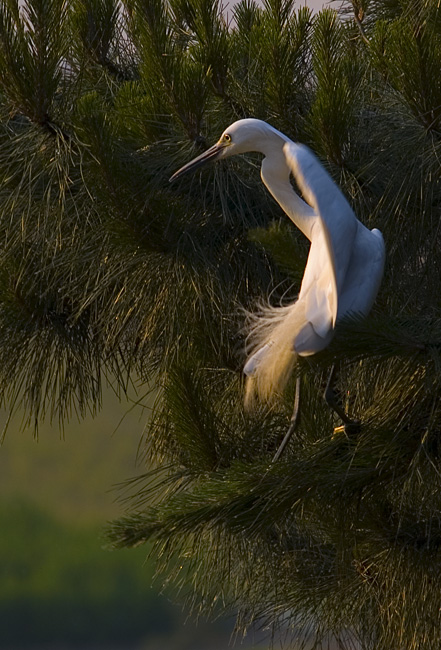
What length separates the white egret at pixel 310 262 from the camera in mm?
652

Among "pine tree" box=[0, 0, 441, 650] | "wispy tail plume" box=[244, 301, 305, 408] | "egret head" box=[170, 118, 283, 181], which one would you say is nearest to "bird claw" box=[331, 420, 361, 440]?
"pine tree" box=[0, 0, 441, 650]

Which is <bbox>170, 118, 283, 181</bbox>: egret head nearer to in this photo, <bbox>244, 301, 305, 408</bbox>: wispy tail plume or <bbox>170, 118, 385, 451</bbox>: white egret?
<bbox>170, 118, 385, 451</bbox>: white egret

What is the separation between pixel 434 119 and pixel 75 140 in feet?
1.24

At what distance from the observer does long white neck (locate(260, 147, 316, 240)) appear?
75 centimetres

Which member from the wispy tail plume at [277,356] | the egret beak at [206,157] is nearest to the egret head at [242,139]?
the egret beak at [206,157]

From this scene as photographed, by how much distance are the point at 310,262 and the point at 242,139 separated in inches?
5.7

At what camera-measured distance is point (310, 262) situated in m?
0.69

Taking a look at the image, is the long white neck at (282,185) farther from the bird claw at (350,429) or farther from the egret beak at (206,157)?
the bird claw at (350,429)

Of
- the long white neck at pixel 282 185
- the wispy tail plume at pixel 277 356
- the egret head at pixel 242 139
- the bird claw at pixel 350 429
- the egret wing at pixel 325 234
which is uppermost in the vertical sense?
the egret head at pixel 242 139

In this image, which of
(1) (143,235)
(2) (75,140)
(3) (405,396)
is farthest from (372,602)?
(2) (75,140)

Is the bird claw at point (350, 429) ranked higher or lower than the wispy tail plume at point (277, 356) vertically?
lower

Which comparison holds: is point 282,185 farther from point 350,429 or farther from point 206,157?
point 350,429

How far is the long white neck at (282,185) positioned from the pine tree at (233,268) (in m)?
0.03

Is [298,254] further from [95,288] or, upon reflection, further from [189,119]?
[95,288]
